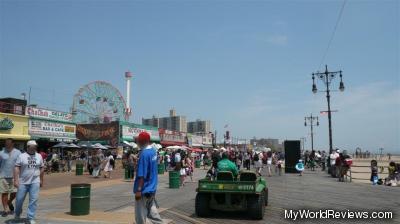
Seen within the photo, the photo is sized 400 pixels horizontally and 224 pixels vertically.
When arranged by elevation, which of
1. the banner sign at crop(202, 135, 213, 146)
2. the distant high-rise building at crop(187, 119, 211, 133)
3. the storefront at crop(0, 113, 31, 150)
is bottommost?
the storefront at crop(0, 113, 31, 150)

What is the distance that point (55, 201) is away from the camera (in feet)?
47.1

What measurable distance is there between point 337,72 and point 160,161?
582 inches

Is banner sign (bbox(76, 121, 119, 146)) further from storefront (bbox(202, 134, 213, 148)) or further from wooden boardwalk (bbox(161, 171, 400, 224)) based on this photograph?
storefront (bbox(202, 134, 213, 148))

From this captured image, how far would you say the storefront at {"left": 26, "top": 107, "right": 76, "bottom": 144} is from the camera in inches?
1321

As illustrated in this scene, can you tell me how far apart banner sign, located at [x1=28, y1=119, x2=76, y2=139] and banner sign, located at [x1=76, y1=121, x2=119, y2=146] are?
8513 mm

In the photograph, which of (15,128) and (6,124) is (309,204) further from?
(15,128)

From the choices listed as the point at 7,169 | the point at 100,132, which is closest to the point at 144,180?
the point at 7,169

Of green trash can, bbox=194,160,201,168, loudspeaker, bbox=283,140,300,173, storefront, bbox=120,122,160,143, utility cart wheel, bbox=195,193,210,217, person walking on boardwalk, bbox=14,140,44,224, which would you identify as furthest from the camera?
storefront, bbox=120,122,160,143

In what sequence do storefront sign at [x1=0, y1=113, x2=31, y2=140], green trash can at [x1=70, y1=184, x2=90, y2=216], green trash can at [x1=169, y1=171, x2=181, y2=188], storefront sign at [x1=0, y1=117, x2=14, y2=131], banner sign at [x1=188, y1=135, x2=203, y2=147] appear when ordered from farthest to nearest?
banner sign at [x1=188, y1=135, x2=203, y2=147] < storefront sign at [x1=0, y1=113, x2=31, y2=140] < storefront sign at [x1=0, y1=117, x2=14, y2=131] < green trash can at [x1=169, y1=171, x2=181, y2=188] < green trash can at [x1=70, y1=184, x2=90, y2=216]

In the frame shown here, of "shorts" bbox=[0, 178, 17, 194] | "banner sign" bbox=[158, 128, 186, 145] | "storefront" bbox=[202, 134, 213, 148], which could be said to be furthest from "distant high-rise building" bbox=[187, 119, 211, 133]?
"shorts" bbox=[0, 178, 17, 194]

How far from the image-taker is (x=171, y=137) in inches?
2608

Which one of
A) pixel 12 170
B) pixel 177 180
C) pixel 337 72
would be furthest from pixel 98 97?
pixel 12 170

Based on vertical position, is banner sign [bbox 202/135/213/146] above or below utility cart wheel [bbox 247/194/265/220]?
above

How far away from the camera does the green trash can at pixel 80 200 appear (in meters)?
10.5
